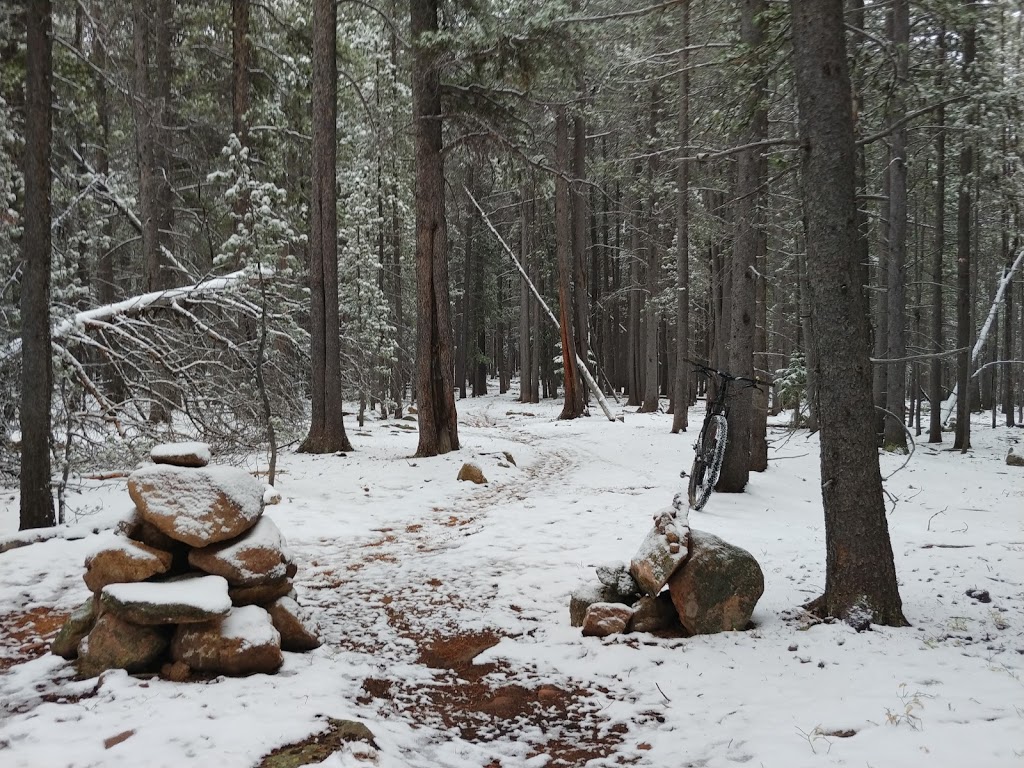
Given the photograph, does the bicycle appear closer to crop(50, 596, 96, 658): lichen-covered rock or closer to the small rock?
the small rock

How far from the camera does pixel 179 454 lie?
4707mm

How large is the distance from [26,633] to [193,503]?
1.60m

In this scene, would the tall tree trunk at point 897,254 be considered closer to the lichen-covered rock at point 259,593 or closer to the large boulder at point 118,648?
the lichen-covered rock at point 259,593

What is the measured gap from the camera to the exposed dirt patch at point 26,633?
14.0 feet

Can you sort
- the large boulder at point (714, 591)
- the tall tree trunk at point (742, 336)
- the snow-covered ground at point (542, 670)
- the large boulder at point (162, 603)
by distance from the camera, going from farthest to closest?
the tall tree trunk at point (742, 336) < the large boulder at point (714, 591) < the large boulder at point (162, 603) < the snow-covered ground at point (542, 670)

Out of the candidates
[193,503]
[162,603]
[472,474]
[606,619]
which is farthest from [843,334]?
[472,474]

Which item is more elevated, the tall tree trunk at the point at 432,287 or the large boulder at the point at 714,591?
the tall tree trunk at the point at 432,287

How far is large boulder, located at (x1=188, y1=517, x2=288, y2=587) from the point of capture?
436cm

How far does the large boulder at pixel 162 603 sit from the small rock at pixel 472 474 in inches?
265

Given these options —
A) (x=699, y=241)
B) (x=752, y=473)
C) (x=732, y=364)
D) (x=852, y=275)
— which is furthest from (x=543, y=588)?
(x=699, y=241)

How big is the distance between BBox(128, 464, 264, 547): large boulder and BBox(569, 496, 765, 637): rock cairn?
257cm

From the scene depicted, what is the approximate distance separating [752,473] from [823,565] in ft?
16.4

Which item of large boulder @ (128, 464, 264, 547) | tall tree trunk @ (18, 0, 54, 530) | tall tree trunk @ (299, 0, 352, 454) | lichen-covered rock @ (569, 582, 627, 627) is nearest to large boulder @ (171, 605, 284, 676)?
large boulder @ (128, 464, 264, 547)

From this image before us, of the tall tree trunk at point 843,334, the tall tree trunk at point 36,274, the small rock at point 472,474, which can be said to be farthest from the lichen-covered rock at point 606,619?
the small rock at point 472,474
